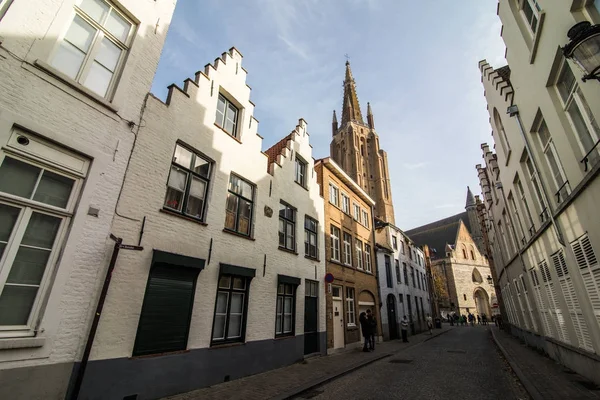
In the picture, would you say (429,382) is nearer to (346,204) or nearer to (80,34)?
(346,204)

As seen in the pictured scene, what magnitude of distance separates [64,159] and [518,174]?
43.3 feet

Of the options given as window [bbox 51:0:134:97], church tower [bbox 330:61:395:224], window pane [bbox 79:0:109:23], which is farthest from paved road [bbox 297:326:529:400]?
church tower [bbox 330:61:395:224]

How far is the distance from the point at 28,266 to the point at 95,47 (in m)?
4.41

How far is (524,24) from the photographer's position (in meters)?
7.35

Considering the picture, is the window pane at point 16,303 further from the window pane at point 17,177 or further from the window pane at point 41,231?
the window pane at point 17,177

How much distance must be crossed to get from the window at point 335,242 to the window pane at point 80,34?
11.5 meters

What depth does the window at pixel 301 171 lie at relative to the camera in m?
12.7

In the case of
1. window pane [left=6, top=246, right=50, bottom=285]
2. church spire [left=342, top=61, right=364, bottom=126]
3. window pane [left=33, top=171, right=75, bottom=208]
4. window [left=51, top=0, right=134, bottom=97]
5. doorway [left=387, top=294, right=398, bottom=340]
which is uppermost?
church spire [left=342, top=61, right=364, bottom=126]

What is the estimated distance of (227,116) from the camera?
30.5 feet

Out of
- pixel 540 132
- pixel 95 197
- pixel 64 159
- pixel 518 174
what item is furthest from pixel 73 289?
pixel 518 174

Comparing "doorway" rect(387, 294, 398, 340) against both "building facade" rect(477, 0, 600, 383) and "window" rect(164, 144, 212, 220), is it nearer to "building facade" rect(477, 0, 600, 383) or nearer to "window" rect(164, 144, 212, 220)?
"building facade" rect(477, 0, 600, 383)

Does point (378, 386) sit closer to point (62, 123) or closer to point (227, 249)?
point (227, 249)

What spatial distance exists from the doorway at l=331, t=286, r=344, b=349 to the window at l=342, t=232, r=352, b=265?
1.92m

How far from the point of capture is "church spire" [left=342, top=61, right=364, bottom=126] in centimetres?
5862
